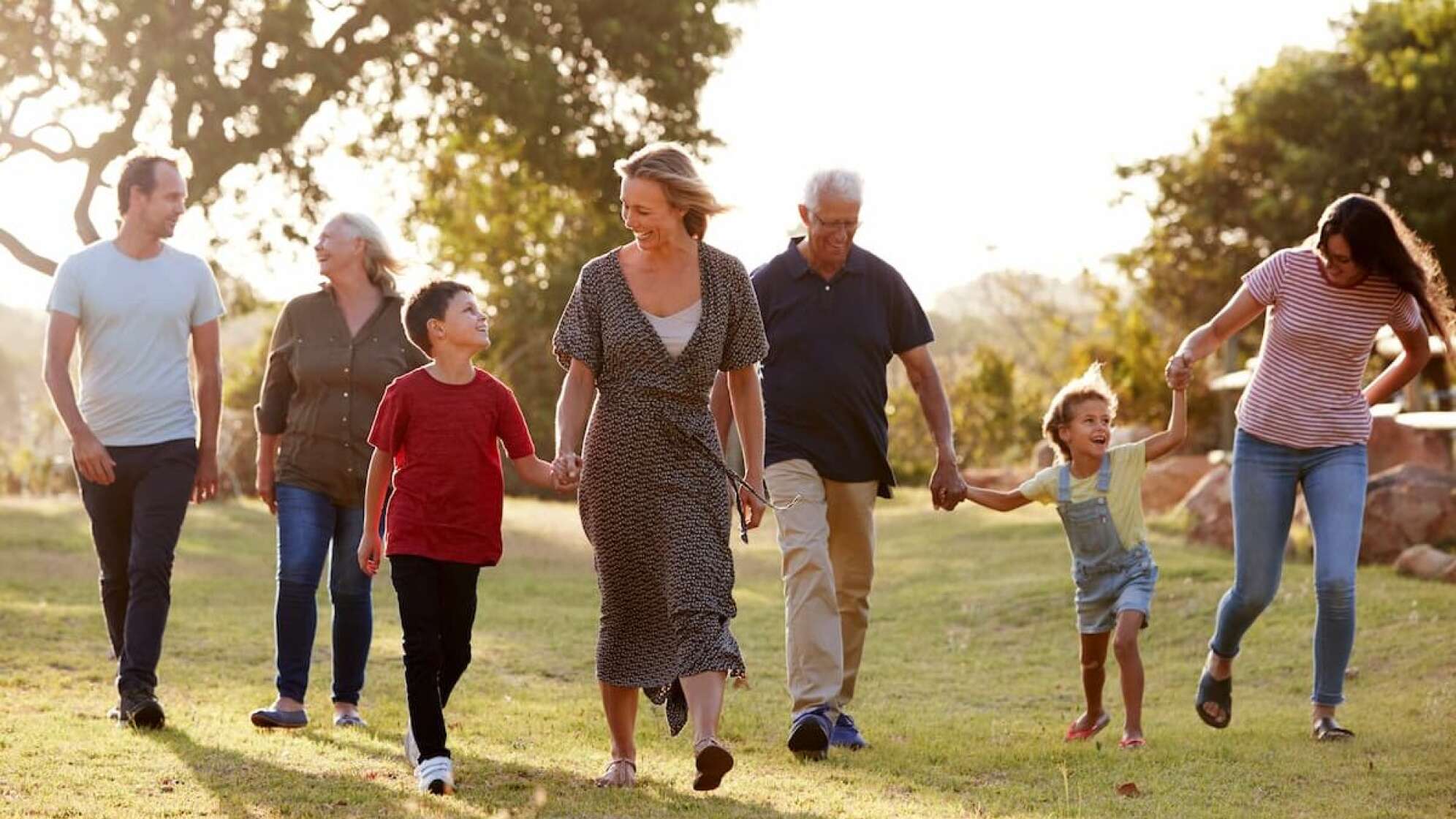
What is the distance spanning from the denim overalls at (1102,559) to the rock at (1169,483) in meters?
15.0

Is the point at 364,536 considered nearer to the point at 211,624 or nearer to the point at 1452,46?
the point at 211,624

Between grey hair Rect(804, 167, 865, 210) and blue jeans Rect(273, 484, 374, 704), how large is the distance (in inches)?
82.2

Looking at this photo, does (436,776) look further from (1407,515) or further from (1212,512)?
(1212,512)

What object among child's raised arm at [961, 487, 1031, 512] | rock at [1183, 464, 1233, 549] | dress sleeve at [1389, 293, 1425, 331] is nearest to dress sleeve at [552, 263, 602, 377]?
child's raised arm at [961, 487, 1031, 512]

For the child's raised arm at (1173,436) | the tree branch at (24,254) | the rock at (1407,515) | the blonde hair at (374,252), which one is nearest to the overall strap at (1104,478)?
the child's raised arm at (1173,436)

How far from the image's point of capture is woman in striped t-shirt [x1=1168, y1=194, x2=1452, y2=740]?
668 cm

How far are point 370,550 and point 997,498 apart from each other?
2.38 meters

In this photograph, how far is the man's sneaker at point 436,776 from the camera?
18.0 feet

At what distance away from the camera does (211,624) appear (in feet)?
37.0

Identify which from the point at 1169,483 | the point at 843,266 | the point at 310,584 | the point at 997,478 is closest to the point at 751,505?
the point at 843,266

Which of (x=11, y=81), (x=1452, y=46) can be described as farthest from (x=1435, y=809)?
(x=1452, y=46)

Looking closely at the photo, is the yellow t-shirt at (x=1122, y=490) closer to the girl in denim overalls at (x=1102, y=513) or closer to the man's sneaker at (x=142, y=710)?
the girl in denim overalls at (x=1102, y=513)

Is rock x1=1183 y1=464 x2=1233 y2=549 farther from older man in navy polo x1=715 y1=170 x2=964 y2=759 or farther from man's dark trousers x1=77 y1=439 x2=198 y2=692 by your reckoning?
man's dark trousers x1=77 y1=439 x2=198 y2=692

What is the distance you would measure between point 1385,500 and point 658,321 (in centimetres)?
963
